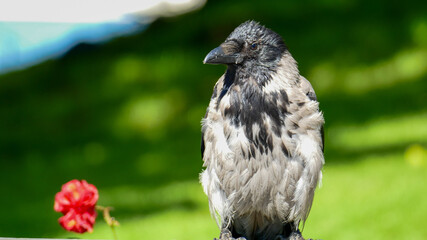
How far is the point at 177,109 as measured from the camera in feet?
22.4

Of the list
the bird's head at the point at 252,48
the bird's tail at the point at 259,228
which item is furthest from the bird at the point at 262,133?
the bird's tail at the point at 259,228

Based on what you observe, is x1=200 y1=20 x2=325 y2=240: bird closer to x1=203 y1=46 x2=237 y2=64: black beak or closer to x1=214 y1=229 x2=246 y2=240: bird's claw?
x1=203 y1=46 x2=237 y2=64: black beak

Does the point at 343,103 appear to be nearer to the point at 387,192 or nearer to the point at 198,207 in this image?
the point at 387,192

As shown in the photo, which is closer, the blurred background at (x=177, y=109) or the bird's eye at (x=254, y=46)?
the bird's eye at (x=254, y=46)

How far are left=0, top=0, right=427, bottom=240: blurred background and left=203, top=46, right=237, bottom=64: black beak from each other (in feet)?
8.55

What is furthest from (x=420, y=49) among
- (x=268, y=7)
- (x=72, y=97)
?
(x=72, y=97)

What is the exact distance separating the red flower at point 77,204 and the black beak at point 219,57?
3.00ft

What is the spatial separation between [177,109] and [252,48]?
3678 mm

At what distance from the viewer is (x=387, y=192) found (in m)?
5.66

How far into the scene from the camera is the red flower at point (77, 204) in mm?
3402

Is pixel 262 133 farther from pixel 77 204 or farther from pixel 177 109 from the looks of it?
pixel 177 109

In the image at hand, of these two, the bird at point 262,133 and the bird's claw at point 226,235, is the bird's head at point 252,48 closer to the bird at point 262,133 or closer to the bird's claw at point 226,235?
the bird at point 262,133

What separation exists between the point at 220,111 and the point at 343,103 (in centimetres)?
358

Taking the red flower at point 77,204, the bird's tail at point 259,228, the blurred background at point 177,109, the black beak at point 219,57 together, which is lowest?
the bird's tail at point 259,228
